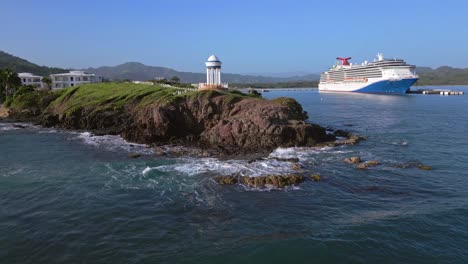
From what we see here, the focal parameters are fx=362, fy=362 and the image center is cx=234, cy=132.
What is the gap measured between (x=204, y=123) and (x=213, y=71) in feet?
41.9

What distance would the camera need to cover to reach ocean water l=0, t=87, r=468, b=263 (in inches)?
628

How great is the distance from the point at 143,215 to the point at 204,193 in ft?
15.2

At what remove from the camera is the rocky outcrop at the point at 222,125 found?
38.7m

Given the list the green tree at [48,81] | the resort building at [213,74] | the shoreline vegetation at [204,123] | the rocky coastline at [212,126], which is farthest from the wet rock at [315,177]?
the green tree at [48,81]

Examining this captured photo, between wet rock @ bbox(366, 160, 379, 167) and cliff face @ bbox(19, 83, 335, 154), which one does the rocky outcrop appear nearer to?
cliff face @ bbox(19, 83, 335, 154)

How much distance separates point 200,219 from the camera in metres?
19.4

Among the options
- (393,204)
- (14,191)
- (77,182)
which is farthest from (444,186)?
(14,191)

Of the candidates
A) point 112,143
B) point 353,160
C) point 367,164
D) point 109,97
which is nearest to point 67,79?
point 109,97

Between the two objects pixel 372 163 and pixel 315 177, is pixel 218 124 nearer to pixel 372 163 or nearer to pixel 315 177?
pixel 315 177

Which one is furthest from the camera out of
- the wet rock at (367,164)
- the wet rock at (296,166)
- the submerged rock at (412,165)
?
the submerged rock at (412,165)

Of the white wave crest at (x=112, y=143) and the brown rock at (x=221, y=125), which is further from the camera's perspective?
the brown rock at (x=221, y=125)

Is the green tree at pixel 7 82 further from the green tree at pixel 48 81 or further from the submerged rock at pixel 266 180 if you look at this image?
the submerged rock at pixel 266 180

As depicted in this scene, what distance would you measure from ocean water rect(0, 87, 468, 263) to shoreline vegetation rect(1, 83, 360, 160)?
349 centimetres

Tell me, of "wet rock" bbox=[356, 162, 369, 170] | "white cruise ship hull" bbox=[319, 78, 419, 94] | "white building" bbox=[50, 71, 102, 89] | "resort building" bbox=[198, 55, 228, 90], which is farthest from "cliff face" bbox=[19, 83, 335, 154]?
"white cruise ship hull" bbox=[319, 78, 419, 94]
